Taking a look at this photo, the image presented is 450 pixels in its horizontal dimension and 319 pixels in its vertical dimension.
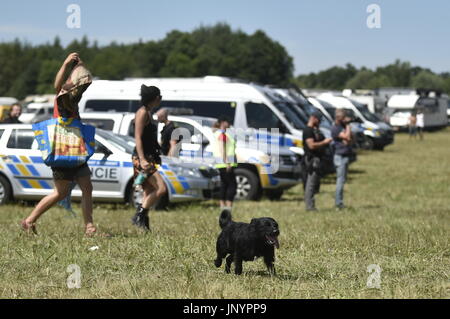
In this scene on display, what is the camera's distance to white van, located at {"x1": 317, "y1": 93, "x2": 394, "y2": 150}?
3566 cm

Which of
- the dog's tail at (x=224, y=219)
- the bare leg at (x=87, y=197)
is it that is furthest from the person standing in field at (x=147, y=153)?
the dog's tail at (x=224, y=219)

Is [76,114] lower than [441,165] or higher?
higher

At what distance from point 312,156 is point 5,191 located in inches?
206

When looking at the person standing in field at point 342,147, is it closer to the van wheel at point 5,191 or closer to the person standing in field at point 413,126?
the van wheel at point 5,191

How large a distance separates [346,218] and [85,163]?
4.86m

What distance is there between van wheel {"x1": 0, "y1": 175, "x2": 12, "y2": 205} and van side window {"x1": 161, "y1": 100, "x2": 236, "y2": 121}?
5780 millimetres

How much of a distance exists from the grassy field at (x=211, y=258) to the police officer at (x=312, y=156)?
1355mm

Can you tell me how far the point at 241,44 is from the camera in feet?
459

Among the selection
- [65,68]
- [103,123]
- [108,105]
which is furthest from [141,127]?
[108,105]

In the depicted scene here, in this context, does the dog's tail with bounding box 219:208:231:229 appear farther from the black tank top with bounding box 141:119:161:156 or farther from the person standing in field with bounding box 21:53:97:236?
the black tank top with bounding box 141:119:161:156

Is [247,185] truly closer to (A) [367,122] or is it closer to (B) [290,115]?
(B) [290,115]
